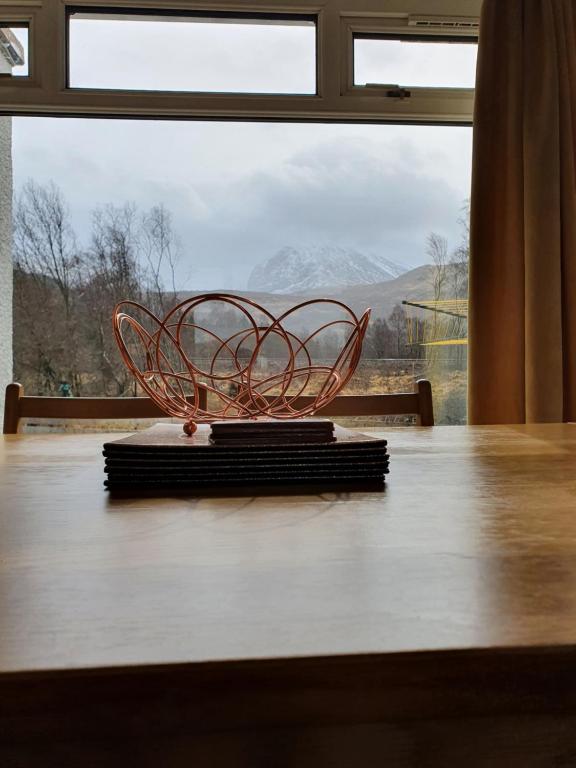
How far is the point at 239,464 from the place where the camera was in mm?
732

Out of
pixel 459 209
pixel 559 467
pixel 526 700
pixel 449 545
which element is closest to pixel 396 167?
pixel 459 209

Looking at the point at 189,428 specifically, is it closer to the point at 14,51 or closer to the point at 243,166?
the point at 243,166

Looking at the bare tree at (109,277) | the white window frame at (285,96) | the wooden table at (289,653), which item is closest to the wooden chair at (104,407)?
the wooden table at (289,653)

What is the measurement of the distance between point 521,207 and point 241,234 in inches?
41.8

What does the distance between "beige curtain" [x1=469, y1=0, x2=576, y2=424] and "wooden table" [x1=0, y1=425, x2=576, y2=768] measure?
6.56 ft

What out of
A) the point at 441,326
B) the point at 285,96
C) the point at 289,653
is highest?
the point at 285,96

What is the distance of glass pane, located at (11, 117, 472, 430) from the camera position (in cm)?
256

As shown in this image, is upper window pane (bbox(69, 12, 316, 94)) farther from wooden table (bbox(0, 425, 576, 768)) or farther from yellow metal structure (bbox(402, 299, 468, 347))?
wooden table (bbox(0, 425, 576, 768))

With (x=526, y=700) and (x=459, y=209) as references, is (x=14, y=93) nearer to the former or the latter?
(x=459, y=209)

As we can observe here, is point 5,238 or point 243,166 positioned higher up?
point 243,166

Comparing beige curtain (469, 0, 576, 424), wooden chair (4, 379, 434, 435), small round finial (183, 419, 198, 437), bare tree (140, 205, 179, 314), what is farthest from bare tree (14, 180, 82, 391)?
small round finial (183, 419, 198, 437)

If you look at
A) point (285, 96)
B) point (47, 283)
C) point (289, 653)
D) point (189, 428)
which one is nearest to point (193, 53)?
point (285, 96)

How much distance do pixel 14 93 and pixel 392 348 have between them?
1701 millimetres

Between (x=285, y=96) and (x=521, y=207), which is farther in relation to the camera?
(x=285, y=96)
